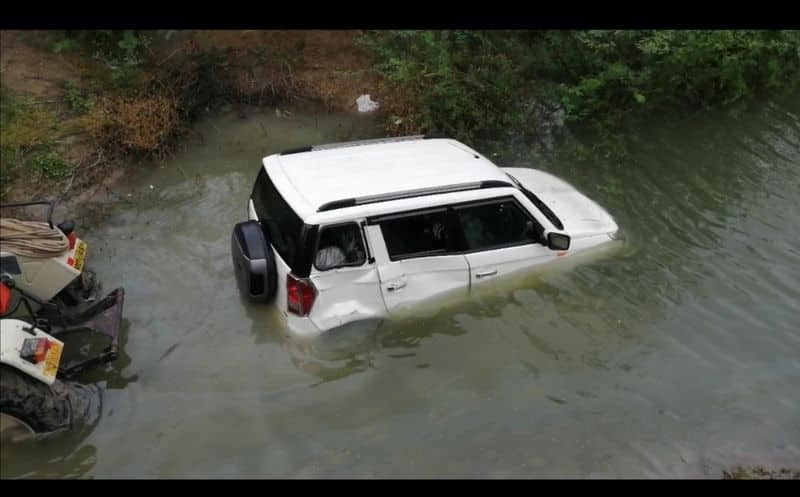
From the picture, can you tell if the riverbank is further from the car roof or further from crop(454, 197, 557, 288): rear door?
crop(454, 197, 557, 288): rear door

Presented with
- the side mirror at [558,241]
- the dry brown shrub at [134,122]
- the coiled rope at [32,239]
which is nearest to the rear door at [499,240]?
the side mirror at [558,241]

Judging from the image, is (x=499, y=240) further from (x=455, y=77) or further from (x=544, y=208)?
(x=455, y=77)

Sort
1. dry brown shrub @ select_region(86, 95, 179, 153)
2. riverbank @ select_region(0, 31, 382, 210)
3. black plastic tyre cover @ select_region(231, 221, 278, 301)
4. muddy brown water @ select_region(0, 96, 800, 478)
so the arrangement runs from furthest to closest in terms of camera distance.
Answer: dry brown shrub @ select_region(86, 95, 179, 153)
riverbank @ select_region(0, 31, 382, 210)
black plastic tyre cover @ select_region(231, 221, 278, 301)
muddy brown water @ select_region(0, 96, 800, 478)

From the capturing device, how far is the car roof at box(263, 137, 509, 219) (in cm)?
590

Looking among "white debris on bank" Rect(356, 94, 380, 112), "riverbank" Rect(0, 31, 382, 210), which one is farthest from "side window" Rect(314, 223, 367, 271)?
"white debris on bank" Rect(356, 94, 380, 112)

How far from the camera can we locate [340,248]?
5.94m

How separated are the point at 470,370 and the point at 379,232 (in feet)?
5.18

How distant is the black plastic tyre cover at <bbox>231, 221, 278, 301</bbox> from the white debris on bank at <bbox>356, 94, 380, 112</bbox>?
440cm

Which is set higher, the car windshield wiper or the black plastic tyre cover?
the car windshield wiper

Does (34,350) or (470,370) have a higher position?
(34,350)

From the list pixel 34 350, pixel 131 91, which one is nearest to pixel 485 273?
pixel 34 350

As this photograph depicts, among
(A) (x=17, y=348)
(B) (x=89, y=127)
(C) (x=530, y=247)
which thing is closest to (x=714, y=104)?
(C) (x=530, y=247)

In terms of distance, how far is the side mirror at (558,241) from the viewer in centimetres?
652
